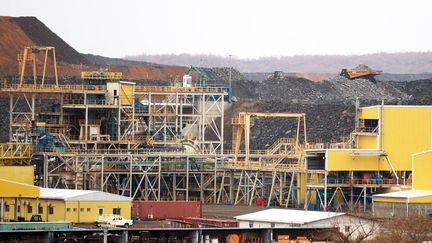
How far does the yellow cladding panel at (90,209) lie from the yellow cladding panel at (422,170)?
15.0 meters

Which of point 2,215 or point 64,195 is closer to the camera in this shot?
point 2,215

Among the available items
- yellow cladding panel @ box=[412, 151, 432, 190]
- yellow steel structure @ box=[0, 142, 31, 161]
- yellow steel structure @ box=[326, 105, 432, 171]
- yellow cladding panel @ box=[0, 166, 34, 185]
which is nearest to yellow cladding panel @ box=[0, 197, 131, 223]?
yellow cladding panel @ box=[0, 166, 34, 185]

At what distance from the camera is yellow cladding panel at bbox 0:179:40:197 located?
→ 71.4m

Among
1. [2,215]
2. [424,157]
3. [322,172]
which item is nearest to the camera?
[2,215]

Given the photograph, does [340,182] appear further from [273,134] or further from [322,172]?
[273,134]

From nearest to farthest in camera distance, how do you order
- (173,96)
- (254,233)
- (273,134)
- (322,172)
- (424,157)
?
(254,233) → (424,157) → (322,172) → (173,96) → (273,134)

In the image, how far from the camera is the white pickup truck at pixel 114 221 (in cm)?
6856

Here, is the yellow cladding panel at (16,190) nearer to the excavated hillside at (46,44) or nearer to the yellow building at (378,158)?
the yellow building at (378,158)

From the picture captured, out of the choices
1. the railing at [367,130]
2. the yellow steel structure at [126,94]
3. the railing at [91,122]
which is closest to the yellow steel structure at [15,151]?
the railing at [91,122]

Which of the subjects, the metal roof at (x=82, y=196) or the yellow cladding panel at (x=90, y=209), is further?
the metal roof at (x=82, y=196)

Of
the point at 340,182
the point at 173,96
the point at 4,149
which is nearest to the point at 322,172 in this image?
the point at 340,182

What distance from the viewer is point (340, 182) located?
85.8 meters

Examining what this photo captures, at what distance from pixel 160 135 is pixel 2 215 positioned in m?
33.7

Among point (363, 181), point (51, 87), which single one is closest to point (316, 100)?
point (51, 87)
